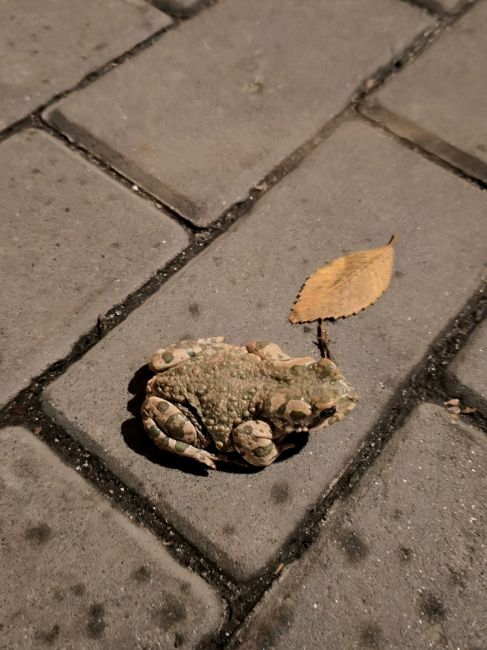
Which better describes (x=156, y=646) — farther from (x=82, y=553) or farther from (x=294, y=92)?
(x=294, y=92)

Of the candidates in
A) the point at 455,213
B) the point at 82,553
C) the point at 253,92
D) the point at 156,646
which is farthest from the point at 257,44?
the point at 156,646

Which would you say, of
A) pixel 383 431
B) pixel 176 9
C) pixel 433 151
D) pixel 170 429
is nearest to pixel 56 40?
pixel 176 9

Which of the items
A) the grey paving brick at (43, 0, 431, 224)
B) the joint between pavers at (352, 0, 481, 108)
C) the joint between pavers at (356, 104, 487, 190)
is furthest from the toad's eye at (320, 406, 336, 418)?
the joint between pavers at (352, 0, 481, 108)

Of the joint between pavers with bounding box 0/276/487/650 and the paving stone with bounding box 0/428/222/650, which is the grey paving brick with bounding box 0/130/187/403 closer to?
the joint between pavers with bounding box 0/276/487/650

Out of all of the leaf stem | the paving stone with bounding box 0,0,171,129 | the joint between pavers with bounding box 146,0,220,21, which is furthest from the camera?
the joint between pavers with bounding box 146,0,220,21

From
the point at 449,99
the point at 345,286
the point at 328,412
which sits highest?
the point at 449,99

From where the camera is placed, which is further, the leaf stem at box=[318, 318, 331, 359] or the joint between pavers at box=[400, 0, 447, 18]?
the joint between pavers at box=[400, 0, 447, 18]

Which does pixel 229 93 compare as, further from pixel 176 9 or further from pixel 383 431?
pixel 383 431
